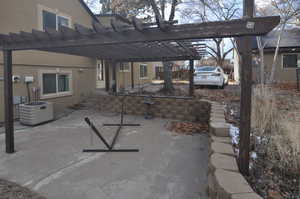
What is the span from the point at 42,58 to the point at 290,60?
55.5ft

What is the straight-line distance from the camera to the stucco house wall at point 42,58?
6.46 meters

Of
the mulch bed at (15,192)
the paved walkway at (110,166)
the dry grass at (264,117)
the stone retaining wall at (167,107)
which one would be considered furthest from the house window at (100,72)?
the mulch bed at (15,192)

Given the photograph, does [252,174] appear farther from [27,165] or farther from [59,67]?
[59,67]

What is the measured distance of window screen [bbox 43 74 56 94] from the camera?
7898mm

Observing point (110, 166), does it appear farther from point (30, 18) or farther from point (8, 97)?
point (30, 18)

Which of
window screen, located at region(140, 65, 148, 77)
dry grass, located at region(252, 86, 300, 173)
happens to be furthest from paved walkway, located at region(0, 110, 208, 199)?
window screen, located at region(140, 65, 148, 77)

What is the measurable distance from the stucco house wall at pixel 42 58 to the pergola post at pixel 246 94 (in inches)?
263

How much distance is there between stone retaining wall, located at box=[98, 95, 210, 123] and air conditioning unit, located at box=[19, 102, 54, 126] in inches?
95.3

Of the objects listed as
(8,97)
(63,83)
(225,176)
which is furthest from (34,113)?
(225,176)

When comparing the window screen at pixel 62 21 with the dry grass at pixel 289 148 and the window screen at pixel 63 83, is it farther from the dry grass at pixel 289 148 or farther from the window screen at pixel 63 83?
the dry grass at pixel 289 148

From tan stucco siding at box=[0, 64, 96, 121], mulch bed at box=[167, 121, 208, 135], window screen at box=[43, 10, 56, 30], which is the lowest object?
mulch bed at box=[167, 121, 208, 135]

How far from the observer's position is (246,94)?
253 cm

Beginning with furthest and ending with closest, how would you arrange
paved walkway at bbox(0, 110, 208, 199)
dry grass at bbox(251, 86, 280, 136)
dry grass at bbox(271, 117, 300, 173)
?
dry grass at bbox(251, 86, 280, 136) → paved walkway at bbox(0, 110, 208, 199) → dry grass at bbox(271, 117, 300, 173)

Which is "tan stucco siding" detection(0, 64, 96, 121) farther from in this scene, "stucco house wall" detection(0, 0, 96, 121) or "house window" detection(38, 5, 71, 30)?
"house window" detection(38, 5, 71, 30)
